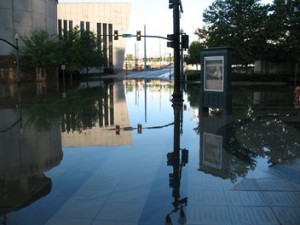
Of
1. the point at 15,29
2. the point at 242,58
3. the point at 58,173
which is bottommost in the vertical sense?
the point at 58,173

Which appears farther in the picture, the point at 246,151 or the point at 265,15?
the point at 265,15

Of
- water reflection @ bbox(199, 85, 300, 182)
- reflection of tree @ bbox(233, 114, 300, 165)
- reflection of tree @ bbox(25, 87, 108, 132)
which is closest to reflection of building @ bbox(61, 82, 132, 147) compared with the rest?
reflection of tree @ bbox(25, 87, 108, 132)

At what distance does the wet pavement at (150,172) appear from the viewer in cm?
664

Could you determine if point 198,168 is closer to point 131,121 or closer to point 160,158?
point 160,158

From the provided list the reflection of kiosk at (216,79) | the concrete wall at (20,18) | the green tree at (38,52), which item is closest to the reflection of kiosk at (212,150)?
the reflection of kiosk at (216,79)

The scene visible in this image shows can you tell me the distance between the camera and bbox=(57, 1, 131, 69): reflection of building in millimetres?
112688

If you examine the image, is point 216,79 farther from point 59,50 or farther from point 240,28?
point 59,50

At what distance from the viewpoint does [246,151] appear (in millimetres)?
11367

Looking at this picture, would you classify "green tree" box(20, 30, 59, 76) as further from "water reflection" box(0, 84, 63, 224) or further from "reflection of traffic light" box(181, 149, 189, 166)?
"reflection of traffic light" box(181, 149, 189, 166)

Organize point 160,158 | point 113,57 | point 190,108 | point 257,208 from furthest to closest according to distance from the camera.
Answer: point 113,57 → point 190,108 → point 160,158 → point 257,208

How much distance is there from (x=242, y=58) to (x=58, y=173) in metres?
47.1

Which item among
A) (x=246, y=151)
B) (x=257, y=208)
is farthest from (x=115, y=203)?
(x=246, y=151)

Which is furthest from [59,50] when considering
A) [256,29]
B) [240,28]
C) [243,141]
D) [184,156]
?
[184,156]

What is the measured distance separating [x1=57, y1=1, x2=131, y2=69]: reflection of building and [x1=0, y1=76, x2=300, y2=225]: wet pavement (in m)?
97.1
